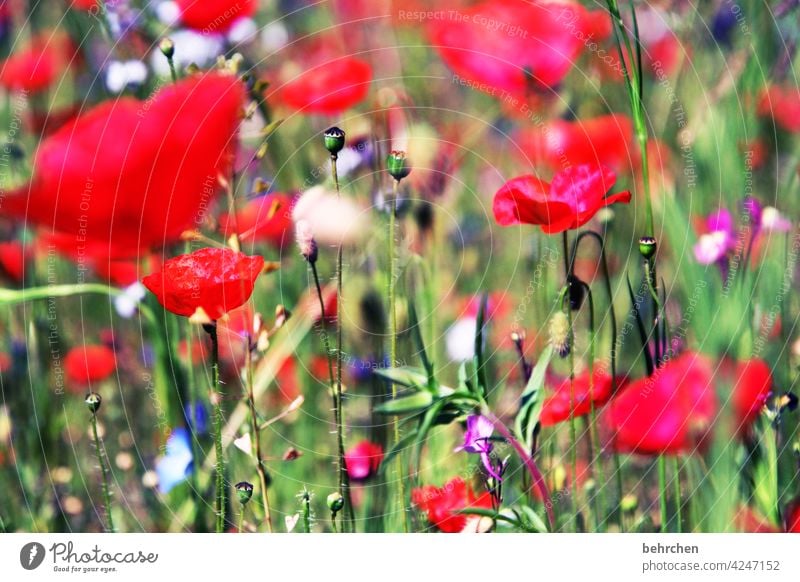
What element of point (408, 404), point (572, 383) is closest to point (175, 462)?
point (408, 404)

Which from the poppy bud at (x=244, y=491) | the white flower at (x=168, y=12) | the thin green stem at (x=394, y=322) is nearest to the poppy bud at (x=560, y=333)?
the thin green stem at (x=394, y=322)

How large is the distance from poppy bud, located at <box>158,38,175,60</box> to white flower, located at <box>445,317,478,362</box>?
0.26 m

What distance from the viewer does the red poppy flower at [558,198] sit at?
646 mm

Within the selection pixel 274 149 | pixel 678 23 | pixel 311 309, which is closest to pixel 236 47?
pixel 274 149

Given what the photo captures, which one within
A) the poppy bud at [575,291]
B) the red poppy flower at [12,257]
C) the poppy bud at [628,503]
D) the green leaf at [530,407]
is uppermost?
the red poppy flower at [12,257]

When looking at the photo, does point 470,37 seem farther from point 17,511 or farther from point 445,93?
point 17,511

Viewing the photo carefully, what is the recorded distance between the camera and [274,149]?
66 centimetres

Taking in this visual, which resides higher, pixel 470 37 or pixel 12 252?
pixel 470 37

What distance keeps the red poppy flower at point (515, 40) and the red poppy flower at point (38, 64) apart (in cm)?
24

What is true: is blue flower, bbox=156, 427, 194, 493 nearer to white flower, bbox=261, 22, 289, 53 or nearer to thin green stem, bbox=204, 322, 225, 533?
thin green stem, bbox=204, 322, 225, 533

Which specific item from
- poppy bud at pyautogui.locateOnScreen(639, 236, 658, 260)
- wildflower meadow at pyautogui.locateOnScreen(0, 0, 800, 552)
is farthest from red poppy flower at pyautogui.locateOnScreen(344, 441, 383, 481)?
poppy bud at pyautogui.locateOnScreen(639, 236, 658, 260)

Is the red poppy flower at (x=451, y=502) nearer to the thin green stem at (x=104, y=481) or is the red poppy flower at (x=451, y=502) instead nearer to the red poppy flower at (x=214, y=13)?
the thin green stem at (x=104, y=481)

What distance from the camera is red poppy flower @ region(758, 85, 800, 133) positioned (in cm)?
69
